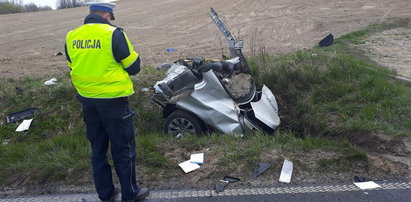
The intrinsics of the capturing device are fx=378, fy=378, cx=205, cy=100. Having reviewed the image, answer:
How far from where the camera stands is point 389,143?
15.0 feet

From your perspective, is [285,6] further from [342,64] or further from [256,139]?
[256,139]

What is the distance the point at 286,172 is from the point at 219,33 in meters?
11.8

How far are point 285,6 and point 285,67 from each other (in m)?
17.0

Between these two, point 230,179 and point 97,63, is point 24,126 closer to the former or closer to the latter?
point 97,63

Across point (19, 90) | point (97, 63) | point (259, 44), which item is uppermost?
point (97, 63)

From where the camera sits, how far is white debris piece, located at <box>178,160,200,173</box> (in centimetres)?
404

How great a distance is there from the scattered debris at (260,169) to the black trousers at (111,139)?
1212 mm

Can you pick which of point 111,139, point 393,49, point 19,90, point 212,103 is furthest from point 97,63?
point 393,49

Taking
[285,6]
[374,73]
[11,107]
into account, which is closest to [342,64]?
[374,73]

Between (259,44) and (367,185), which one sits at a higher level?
(367,185)

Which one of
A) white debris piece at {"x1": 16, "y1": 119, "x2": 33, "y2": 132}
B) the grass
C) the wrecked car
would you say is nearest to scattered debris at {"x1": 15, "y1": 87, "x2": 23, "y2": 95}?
the grass

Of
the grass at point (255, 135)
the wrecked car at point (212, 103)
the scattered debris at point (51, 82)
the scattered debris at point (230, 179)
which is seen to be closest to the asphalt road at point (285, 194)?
the scattered debris at point (230, 179)

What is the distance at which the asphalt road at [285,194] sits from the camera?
346 centimetres

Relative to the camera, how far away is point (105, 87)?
3244 mm
